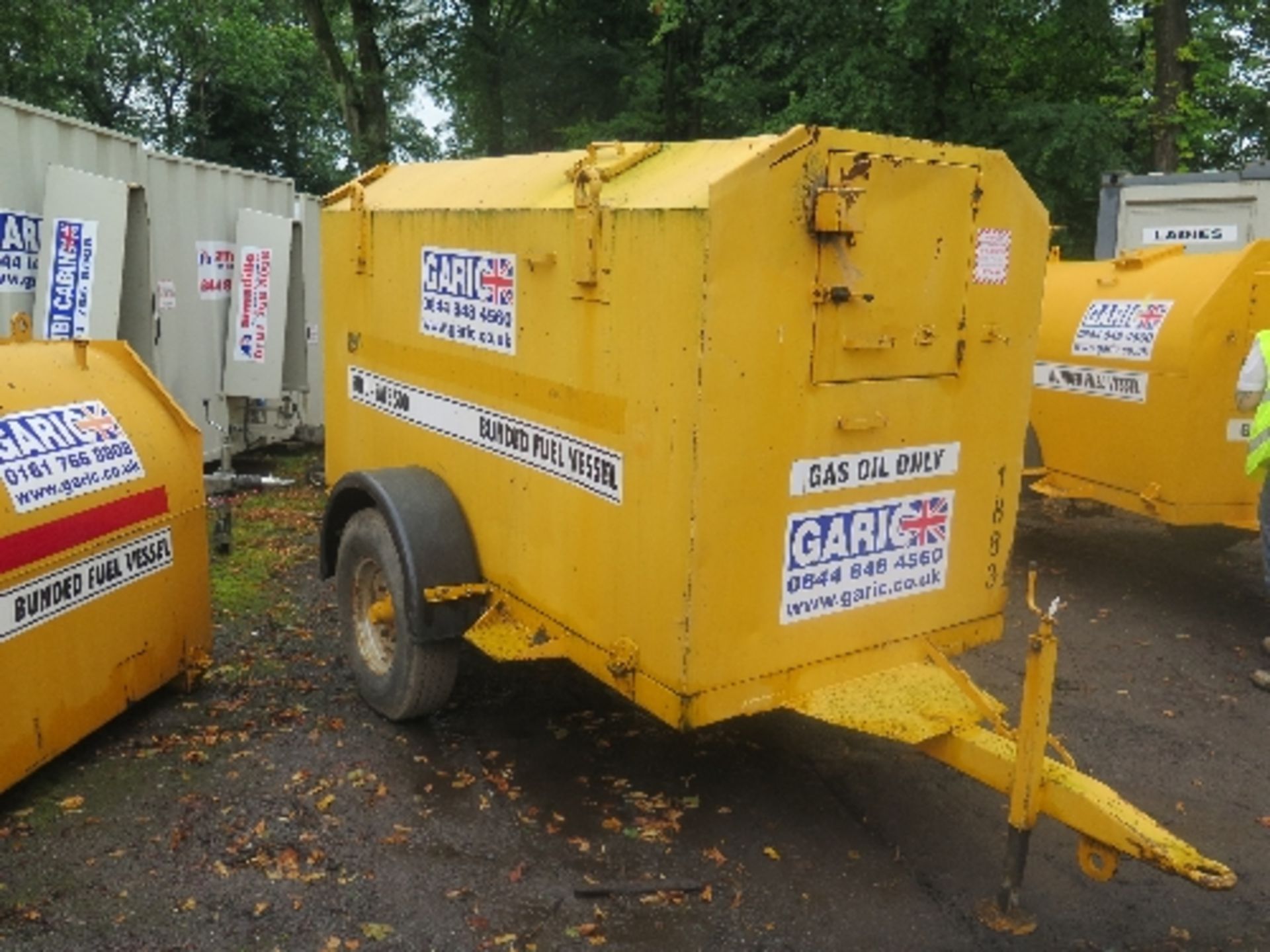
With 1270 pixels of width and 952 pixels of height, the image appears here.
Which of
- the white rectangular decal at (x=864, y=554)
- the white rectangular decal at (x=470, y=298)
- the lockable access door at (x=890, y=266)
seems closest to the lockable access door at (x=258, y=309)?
the white rectangular decal at (x=470, y=298)

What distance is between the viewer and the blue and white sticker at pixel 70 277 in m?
7.60

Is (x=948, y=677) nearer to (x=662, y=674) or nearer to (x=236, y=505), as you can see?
(x=662, y=674)

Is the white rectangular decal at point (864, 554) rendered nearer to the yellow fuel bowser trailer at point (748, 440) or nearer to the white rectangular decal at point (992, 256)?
the yellow fuel bowser trailer at point (748, 440)

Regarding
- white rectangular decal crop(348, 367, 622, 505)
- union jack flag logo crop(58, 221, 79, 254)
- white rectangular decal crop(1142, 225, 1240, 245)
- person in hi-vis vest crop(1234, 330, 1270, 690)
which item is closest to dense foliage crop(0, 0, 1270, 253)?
white rectangular decal crop(1142, 225, 1240, 245)

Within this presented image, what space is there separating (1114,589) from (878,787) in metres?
3.80

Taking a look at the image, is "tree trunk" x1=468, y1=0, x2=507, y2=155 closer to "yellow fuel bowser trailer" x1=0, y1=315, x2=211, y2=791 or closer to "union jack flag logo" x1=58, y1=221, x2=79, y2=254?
"union jack flag logo" x1=58, y1=221, x2=79, y2=254

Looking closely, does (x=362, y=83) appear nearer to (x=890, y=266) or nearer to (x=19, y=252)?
(x=19, y=252)

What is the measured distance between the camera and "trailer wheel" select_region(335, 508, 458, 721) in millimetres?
4668

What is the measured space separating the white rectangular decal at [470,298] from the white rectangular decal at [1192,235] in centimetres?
699

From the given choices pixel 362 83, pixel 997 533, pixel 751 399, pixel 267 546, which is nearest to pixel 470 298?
pixel 751 399

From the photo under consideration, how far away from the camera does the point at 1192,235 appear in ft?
30.9

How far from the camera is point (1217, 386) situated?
6.54m

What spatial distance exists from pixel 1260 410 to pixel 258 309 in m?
8.06

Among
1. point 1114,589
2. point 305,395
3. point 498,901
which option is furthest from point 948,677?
point 305,395
